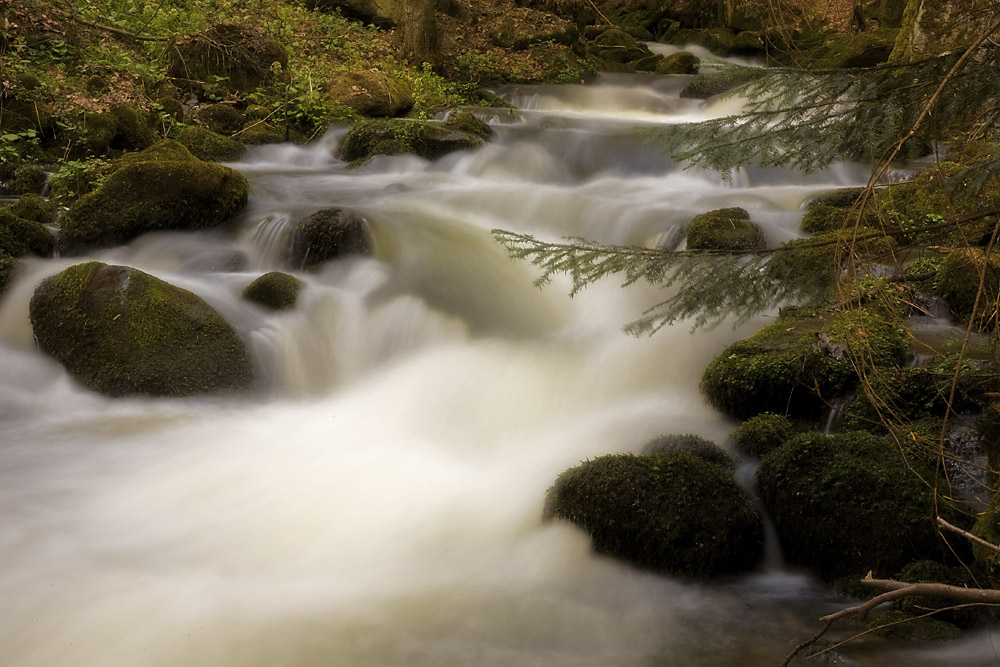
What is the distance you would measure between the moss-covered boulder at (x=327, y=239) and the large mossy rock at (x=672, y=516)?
Answer: 451cm

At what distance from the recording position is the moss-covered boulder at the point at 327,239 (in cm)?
816

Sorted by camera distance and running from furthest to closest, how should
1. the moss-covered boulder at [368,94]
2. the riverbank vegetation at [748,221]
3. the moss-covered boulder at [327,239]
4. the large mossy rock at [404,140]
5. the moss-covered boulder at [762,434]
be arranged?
the moss-covered boulder at [368,94] → the large mossy rock at [404,140] → the moss-covered boulder at [327,239] → the moss-covered boulder at [762,434] → the riverbank vegetation at [748,221]

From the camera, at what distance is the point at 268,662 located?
3.59 m

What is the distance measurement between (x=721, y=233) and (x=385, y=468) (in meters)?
4.13

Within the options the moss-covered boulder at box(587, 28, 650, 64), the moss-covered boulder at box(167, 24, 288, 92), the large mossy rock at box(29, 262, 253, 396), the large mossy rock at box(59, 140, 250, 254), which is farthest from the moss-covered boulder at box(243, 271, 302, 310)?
the moss-covered boulder at box(587, 28, 650, 64)

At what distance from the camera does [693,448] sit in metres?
4.87

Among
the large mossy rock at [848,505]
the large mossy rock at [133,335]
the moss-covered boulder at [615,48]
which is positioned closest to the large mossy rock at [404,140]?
the large mossy rock at [133,335]

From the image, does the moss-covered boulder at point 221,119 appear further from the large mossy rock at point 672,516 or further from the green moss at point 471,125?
the large mossy rock at point 672,516

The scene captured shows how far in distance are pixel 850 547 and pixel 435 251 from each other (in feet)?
17.8

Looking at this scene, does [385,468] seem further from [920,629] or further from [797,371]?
[920,629]

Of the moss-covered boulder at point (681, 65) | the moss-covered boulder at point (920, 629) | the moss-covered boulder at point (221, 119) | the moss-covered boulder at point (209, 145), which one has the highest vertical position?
the moss-covered boulder at point (681, 65)

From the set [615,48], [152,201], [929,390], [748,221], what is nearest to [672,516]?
[929,390]

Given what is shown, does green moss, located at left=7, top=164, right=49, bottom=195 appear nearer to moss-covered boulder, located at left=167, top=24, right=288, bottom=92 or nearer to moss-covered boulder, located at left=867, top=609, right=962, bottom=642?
moss-covered boulder, located at left=167, top=24, right=288, bottom=92

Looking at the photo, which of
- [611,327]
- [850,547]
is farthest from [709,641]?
[611,327]
